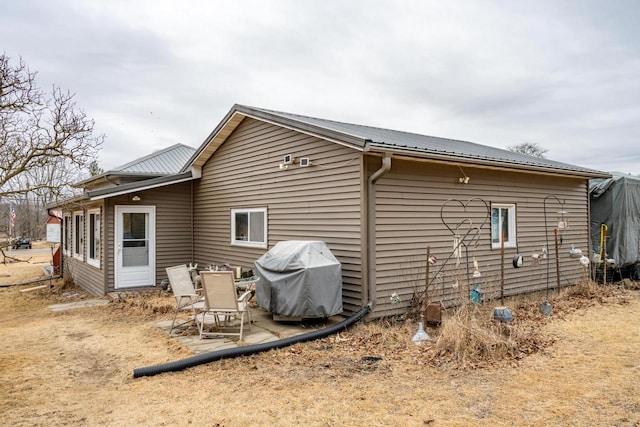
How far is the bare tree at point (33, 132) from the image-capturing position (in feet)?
15.5

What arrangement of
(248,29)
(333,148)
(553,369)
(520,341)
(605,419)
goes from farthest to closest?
(248,29), (333,148), (520,341), (553,369), (605,419)

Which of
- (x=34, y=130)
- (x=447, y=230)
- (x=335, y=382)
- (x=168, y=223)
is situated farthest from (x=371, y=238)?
(x=168, y=223)

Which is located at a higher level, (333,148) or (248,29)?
(248,29)

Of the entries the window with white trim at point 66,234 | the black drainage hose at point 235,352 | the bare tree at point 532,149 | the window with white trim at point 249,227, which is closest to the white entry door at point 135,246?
the window with white trim at point 249,227

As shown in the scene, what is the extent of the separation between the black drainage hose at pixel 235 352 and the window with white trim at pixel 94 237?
6.61 meters

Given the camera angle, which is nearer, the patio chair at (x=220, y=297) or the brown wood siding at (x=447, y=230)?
the patio chair at (x=220, y=297)

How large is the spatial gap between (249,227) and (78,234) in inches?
256

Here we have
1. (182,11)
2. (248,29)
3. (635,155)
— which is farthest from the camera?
(635,155)

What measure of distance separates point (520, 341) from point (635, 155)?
1191 inches

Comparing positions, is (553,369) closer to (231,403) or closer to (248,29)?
(231,403)

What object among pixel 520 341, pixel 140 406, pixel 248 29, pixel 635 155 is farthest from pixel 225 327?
pixel 635 155

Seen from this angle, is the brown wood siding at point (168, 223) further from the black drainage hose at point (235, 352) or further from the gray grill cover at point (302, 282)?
the black drainage hose at point (235, 352)

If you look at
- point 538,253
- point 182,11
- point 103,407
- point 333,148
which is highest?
point 182,11

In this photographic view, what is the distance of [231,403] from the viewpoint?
12.3ft
